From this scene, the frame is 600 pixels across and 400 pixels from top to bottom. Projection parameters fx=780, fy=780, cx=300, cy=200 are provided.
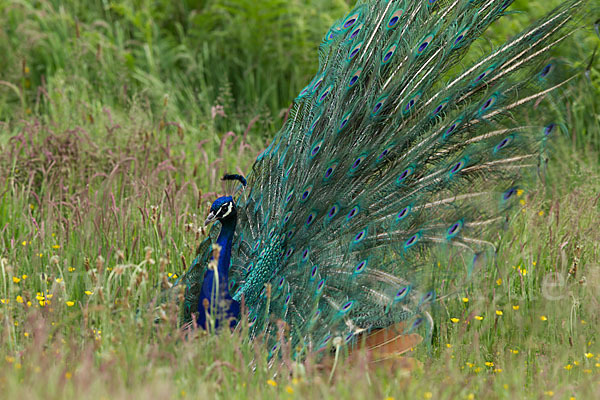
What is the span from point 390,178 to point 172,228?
177 cm

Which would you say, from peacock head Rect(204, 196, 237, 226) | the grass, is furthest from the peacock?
the grass

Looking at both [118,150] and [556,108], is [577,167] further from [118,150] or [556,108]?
[118,150]

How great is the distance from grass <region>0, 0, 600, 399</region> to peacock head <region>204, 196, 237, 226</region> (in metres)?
0.46

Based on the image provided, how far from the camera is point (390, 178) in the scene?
4.27 m

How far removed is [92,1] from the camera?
31.6ft

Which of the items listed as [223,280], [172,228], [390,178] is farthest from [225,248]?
[172,228]

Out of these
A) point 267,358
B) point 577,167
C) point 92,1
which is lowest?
point 267,358

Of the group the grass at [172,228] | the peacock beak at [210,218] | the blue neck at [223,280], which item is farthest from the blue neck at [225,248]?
the grass at [172,228]

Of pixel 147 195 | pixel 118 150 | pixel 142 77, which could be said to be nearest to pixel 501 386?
pixel 147 195

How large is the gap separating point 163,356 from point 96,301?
0.76 metres

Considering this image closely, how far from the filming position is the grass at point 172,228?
338cm

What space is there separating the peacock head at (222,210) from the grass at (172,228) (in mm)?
460

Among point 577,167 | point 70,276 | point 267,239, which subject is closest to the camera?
point 267,239

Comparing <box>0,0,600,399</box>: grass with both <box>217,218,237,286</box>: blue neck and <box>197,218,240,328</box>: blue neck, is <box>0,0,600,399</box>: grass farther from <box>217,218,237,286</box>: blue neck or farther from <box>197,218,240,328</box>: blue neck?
<box>217,218,237,286</box>: blue neck
